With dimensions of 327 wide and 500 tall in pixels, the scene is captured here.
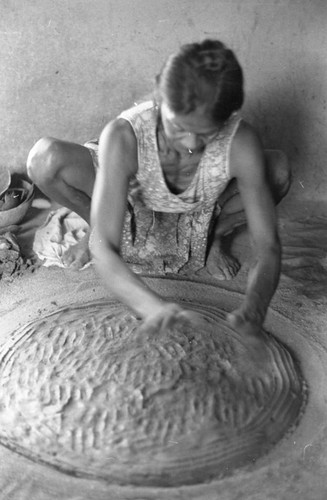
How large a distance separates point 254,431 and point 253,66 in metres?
1.55

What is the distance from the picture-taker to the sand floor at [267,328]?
148cm

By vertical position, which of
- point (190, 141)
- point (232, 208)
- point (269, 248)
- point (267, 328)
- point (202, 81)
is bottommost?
point (267, 328)

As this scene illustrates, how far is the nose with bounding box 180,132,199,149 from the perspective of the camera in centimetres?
161

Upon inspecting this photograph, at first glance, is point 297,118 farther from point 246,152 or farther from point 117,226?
point 117,226

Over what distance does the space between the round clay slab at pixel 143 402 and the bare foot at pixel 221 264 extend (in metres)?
0.42

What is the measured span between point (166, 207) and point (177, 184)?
0.41 feet

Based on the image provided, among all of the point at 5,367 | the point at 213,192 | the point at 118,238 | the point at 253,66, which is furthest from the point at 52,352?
the point at 253,66

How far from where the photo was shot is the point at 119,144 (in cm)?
181

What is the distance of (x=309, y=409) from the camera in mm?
1733

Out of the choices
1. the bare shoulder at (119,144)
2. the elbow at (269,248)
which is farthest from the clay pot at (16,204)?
the elbow at (269,248)

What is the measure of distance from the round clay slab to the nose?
1.88 feet

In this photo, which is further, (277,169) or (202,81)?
(277,169)

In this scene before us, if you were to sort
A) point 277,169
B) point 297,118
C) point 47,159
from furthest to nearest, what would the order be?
point 297,118 → point 277,169 → point 47,159

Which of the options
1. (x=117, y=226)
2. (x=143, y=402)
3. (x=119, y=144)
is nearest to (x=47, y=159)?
(x=119, y=144)
